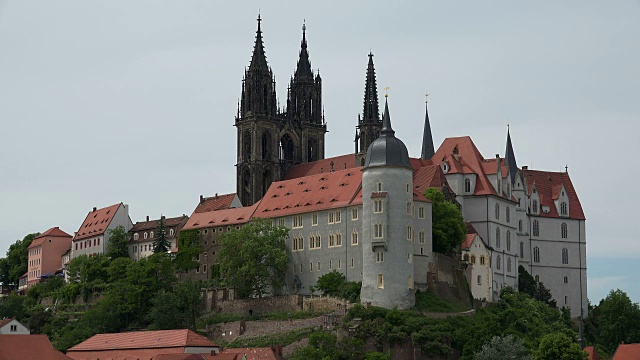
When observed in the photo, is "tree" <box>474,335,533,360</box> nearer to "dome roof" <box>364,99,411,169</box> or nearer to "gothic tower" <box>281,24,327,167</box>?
"dome roof" <box>364,99,411,169</box>

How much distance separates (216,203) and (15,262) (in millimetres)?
37849

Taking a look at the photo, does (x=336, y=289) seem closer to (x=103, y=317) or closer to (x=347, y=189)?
(x=347, y=189)

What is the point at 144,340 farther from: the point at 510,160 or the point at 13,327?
the point at 510,160

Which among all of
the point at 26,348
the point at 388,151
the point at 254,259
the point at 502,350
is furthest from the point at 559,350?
the point at 26,348

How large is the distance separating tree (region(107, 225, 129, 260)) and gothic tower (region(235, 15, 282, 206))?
13132 millimetres

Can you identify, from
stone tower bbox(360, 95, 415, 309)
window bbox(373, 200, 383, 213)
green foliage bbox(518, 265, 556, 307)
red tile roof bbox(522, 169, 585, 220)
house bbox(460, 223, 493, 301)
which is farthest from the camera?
red tile roof bbox(522, 169, 585, 220)

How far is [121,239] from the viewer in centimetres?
15538

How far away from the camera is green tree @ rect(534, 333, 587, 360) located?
10600 cm

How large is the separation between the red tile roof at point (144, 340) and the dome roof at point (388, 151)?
1943 cm

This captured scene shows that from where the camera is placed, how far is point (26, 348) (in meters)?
103

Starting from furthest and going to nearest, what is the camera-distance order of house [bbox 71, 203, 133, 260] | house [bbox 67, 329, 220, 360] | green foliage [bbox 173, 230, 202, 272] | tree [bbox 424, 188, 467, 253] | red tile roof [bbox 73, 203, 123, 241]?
1. red tile roof [bbox 73, 203, 123, 241]
2. house [bbox 71, 203, 133, 260]
3. green foliage [bbox 173, 230, 202, 272]
4. tree [bbox 424, 188, 467, 253]
5. house [bbox 67, 329, 220, 360]

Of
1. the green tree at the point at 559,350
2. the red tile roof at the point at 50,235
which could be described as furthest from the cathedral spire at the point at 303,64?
the green tree at the point at 559,350

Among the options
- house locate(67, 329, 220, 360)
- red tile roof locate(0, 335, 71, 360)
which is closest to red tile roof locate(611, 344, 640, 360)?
house locate(67, 329, 220, 360)

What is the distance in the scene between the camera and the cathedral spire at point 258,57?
6220 inches
